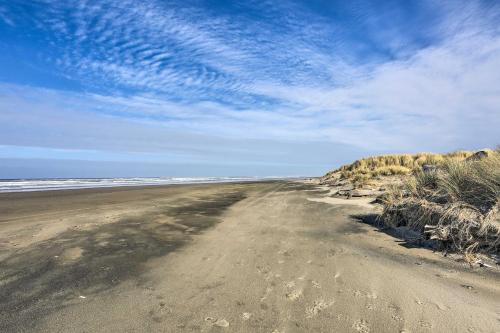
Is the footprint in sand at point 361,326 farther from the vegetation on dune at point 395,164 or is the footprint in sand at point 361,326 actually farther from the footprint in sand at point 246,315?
the vegetation on dune at point 395,164

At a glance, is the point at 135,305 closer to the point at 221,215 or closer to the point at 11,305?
the point at 11,305

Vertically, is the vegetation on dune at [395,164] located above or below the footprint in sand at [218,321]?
above

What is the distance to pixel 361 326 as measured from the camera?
2.92 m

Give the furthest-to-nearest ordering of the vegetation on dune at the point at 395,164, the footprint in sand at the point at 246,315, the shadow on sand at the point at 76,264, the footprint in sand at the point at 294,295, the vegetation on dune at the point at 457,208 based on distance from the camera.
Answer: the vegetation on dune at the point at 395,164 → the vegetation on dune at the point at 457,208 → the footprint in sand at the point at 294,295 → the shadow on sand at the point at 76,264 → the footprint in sand at the point at 246,315

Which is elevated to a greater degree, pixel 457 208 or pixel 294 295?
pixel 457 208

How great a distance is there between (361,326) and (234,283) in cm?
159

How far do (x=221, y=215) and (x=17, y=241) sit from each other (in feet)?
16.2

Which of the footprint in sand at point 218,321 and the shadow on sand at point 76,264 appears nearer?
the footprint in sand at point 218,321

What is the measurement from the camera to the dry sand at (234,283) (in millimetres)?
3012

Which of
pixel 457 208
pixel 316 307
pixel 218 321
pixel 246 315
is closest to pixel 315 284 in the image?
pixel 316 307

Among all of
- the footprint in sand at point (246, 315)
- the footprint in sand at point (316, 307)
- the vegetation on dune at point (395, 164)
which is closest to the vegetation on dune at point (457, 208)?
the footprint in sand at point (316, 307)

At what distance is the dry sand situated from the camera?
3.01 m

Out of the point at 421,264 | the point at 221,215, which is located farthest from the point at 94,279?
the point at 221,215

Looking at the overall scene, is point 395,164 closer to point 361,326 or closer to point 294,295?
point 294,295
